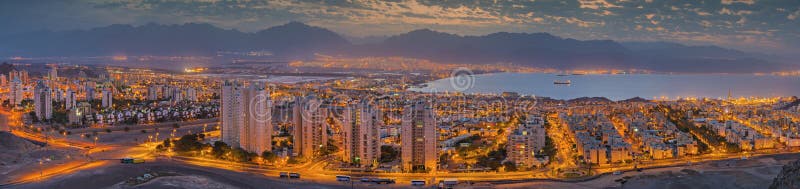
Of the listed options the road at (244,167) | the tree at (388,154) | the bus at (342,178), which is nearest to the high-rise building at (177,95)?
the road at (244,167)

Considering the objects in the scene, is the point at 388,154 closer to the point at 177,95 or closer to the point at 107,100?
the point at 107,100

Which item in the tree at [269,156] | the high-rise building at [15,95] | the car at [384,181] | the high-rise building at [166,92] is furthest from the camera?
the high-rise building at [166,92]

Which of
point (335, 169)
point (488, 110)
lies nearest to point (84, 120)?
point (335, 169)

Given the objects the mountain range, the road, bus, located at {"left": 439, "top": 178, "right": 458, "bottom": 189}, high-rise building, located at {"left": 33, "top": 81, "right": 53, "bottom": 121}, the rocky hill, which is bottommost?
bus, located at {"left": 439, "top": 178, "right": 458, "bottom": 189}

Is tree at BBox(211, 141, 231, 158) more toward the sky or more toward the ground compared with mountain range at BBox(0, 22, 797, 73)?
more toward the ground

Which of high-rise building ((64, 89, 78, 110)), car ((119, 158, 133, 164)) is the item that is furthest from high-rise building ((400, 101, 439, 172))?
high-rise building ((64, 89, 78, 110))

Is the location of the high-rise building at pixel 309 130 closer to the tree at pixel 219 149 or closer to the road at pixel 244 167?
the road at pixel 244 167

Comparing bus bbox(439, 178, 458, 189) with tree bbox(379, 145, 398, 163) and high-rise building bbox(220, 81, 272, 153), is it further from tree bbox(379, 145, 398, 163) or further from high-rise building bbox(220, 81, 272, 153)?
high-rise building bbox(220, 81, 272, 153)
